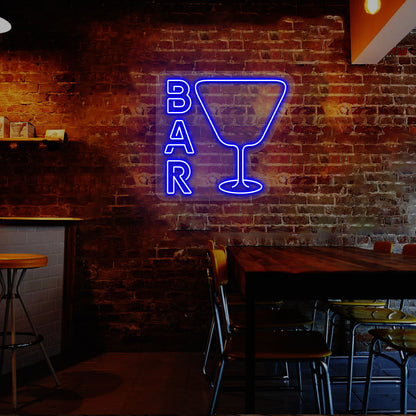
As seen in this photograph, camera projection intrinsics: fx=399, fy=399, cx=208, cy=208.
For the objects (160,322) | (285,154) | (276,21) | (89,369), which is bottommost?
(89,369)

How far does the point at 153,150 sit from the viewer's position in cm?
392

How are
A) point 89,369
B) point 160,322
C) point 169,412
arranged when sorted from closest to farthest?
point 169,412 < point 89,369 < point 160,322

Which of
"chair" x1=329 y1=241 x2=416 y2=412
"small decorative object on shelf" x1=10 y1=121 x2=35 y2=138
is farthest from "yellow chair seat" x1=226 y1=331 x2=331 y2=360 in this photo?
"small decorative object on shelf" x1=10 y1=121 x2=35 y2=138

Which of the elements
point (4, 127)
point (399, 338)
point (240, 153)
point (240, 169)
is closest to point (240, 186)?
point (240, 169)

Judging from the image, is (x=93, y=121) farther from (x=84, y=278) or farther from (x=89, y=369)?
(x=89, y=369)

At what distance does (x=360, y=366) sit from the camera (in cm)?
336

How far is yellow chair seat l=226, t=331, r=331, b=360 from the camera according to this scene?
189 centimetres

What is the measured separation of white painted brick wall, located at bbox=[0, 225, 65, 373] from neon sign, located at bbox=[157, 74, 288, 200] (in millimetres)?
1096

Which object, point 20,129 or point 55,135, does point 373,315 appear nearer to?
point 55,135

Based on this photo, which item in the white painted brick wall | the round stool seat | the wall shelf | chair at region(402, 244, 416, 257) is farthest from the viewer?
the wall shelf

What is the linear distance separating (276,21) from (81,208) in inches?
106

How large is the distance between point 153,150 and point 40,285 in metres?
1.60

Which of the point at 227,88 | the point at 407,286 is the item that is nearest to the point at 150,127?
the point at 227,88

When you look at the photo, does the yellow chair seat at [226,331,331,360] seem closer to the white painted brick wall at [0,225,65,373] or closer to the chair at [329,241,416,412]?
the chair at [329,241,416,412]
